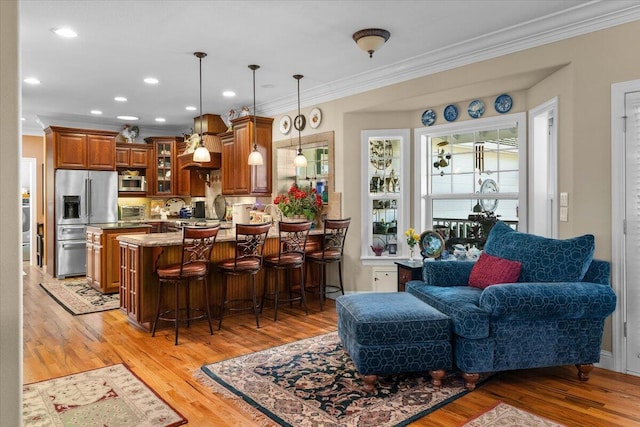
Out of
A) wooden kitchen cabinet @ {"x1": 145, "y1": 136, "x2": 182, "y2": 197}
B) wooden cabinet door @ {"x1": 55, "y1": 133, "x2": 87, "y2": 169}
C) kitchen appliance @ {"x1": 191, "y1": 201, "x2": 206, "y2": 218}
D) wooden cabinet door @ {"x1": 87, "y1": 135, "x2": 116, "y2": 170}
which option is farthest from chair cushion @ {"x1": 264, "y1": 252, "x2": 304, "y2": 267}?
wooden kitchen cabinet @ {"x1": 145, "y1": 136, "x2": 182, "y2": 197}

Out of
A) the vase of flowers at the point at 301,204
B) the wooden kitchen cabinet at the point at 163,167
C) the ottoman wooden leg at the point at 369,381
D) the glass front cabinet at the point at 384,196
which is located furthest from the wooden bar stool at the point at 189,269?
the wooden kitchen cabinet at the point at 163,167

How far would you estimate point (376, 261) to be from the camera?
17.8 feet

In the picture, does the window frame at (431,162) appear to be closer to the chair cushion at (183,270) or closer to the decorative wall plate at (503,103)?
the decorative wall plate at (503,103)

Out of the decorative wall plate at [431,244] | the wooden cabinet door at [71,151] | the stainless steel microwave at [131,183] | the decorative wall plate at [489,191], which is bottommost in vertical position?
the decorative wall plate at [431,244]

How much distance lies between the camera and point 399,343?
9.32 ft

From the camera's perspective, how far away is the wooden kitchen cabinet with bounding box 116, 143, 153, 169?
27.1ft

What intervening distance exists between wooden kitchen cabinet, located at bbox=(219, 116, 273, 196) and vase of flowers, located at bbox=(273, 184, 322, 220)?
0.73 m

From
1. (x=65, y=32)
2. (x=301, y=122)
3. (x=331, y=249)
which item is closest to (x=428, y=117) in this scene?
(x=301, y=122)

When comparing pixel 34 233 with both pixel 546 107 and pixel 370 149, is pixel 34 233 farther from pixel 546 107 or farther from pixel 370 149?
pixel 546 107

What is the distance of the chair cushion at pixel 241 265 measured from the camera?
4.34 metres

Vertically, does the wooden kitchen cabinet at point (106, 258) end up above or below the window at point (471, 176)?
below

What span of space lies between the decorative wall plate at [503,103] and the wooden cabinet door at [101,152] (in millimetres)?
6117

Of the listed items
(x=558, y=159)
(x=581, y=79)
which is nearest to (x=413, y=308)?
(x=558, y=159)

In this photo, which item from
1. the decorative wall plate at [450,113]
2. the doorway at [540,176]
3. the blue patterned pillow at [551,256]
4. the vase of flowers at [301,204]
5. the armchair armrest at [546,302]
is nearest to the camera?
the armchair armrest at [546,302]
